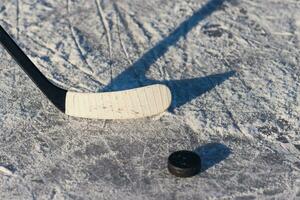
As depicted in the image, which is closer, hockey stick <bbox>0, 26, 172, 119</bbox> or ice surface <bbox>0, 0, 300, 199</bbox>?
ice surface <bbox>0, 0, 300, 199</bbox>

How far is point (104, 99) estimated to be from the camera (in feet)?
10.2

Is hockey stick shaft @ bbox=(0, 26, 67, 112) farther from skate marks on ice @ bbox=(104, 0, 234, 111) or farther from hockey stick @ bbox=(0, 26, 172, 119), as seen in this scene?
skate marks on ice @ bbox=(104, 0, 234, 111)

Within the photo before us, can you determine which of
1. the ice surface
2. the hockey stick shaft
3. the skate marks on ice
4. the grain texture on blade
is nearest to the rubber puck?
the ice surface

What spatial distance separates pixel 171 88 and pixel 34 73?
786mm

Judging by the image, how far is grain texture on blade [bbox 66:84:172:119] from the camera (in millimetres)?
3070

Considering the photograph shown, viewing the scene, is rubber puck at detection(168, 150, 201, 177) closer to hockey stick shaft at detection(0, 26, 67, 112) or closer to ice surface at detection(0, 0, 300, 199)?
ice surface at detection(0, 0, 300, 199)

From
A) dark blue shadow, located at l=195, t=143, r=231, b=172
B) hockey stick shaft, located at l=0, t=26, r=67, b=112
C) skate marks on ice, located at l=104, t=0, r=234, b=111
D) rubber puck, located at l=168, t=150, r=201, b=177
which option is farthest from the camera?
skate marks on ice, located at l=104, t=0, r=234, b=111

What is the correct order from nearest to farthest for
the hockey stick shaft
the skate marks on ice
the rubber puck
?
the rubber puck
the hockey stick shaft
the skate marks on ice

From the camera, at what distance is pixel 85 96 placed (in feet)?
10.3

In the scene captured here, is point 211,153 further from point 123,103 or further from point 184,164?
point 123,103

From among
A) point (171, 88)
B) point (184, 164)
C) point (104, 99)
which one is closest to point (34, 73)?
point (104, 99)

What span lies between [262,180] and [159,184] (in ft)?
1.58

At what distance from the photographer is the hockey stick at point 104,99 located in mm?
3066

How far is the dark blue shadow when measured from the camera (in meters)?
2.88
